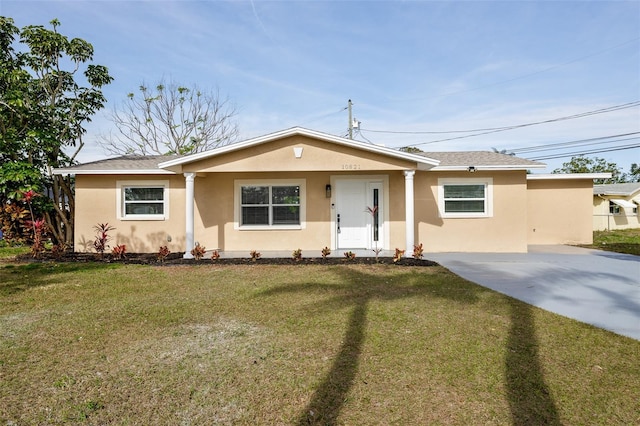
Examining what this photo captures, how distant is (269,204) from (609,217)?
2667 cm

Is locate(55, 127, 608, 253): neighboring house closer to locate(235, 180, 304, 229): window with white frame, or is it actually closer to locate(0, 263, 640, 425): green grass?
locate(235, 180, 304, 229): window with white frame

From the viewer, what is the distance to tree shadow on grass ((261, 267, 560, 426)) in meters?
2.93

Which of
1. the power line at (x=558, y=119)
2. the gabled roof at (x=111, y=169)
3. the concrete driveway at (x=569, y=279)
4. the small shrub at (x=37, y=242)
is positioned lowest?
the concrete driveway at (x=569, y=279)

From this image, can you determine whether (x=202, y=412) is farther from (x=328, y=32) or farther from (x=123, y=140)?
(x=123, y=140)

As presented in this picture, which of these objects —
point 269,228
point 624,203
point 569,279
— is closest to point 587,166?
point 624,203

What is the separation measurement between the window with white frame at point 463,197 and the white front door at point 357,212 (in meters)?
2.11

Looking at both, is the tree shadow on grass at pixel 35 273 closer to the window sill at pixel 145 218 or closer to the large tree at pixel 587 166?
the window sill at pixel 145 218

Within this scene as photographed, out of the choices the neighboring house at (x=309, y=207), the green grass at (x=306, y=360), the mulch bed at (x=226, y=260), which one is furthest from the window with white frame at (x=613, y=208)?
the green grass at (x=306, y=360)

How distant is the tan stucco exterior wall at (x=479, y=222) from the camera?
11930 millimetres

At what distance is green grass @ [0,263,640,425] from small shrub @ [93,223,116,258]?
4.48 m

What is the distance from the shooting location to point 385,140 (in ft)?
103

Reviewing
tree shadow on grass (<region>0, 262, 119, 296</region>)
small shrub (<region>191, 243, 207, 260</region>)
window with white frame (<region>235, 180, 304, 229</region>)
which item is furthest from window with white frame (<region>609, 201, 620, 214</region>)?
tree shadow on grass (<region>0, 262, 119, 296</region>)

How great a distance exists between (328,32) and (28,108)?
11.7 m

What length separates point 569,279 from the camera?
7863 mm
